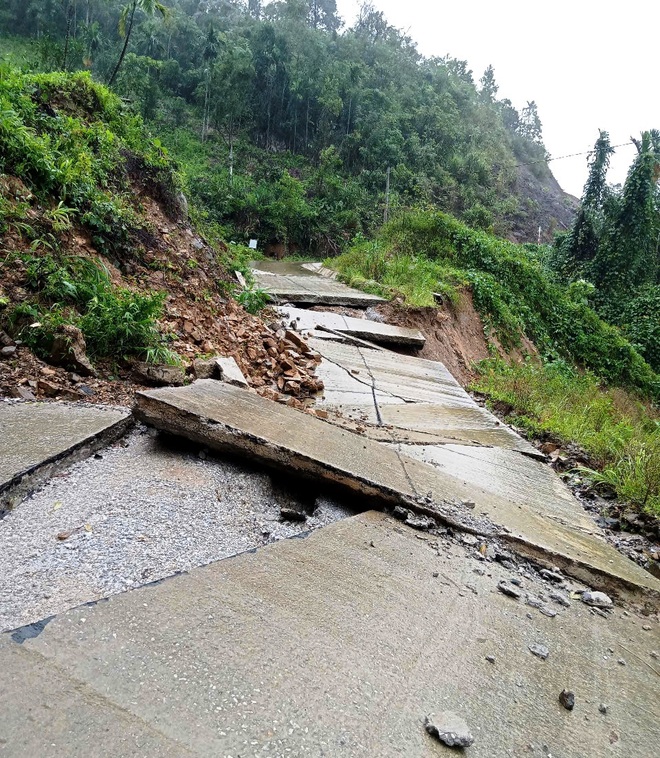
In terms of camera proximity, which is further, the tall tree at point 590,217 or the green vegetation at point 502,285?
the tall tree at point 590,217

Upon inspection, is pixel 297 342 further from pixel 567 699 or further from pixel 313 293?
pixel 567 699

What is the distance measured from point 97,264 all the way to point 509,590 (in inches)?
110

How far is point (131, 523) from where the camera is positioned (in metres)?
1.43

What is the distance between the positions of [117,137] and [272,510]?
14.7 ft

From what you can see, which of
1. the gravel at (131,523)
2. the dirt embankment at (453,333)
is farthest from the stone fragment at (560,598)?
the dirt embankment at (453,333)

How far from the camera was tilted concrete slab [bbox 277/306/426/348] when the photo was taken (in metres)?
5.23

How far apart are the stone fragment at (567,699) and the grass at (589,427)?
71.6 inches

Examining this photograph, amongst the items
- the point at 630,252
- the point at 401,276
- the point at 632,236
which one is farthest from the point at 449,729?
the point at 632,236

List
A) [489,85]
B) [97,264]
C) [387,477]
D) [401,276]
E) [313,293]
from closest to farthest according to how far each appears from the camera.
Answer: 1. [387,477]
2. [97,264]
3. [313,293]
4. [401,276]
5. [489,85]

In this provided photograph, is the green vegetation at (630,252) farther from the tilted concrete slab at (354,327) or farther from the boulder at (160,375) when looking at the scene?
the boulder at (160,375)

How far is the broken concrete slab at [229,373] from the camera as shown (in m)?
2.66

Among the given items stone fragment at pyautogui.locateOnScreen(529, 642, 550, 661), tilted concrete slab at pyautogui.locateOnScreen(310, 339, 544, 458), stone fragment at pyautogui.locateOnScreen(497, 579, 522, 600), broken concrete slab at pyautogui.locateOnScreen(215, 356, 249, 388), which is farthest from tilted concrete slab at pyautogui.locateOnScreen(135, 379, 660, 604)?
tilted concrete slab at pyautogui.locateOnScreen(310, 339, 544, 458)

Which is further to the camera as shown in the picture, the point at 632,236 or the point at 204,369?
the point at 632,236

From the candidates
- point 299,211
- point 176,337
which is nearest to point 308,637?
point 176,337
